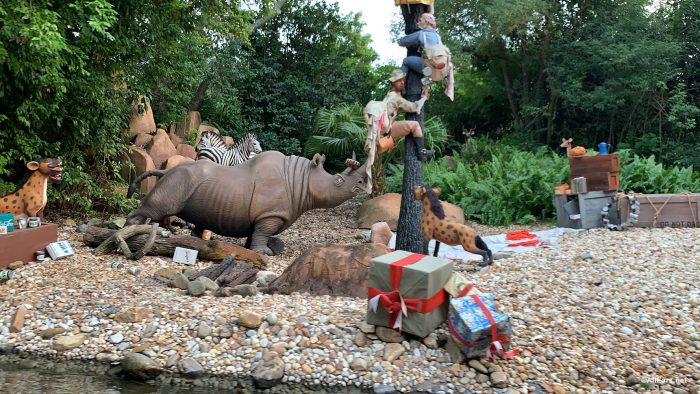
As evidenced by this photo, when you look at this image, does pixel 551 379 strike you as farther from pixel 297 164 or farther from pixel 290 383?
pixel 297 164

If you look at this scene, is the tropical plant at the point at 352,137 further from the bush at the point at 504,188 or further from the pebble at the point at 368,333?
the pebble at the point at 368,333

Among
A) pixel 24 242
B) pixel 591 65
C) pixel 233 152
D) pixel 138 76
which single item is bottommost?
pixel 24 242

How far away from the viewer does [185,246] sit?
5.79 m

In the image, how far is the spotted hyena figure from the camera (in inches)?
212

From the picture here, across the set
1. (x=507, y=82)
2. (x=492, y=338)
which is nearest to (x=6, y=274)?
(x=492, y=338)

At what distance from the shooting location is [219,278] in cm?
496

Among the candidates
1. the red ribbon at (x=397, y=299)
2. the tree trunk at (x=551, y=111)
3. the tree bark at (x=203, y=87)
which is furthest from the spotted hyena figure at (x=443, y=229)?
the tree trunk at (x=551, y=111)

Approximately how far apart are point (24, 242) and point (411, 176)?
3.65 m

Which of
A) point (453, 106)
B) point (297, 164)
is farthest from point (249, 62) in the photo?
point (297, 164)

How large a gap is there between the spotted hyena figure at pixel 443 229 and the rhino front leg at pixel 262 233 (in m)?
1.64

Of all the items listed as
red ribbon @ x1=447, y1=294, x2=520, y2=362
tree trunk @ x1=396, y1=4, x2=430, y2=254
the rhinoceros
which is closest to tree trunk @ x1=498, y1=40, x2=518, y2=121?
tree trunk @ x1=396, y1=4, x2=430, y2=254

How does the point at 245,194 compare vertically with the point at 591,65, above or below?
below

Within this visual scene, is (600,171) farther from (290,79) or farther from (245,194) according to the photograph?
(290,79)

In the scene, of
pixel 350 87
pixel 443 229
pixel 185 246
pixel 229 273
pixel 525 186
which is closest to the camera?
pixel 229 273
